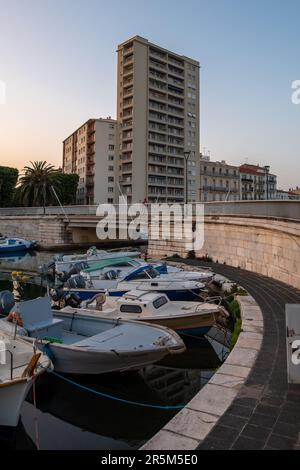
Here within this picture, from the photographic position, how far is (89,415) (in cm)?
747

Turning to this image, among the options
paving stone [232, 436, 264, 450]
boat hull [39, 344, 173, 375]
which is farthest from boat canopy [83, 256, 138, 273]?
paving stone [232, 436, 264, 450]

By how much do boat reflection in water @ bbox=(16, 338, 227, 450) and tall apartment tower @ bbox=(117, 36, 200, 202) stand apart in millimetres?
66006

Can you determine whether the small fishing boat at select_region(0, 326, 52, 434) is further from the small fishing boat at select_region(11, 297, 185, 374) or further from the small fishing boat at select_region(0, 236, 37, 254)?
the small fishing boat at select_region(0, 236, 37, 254)

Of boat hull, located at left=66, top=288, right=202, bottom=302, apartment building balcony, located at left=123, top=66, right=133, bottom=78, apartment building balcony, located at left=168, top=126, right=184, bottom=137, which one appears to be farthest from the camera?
apartment building balcony, located at left=168, top=126, right=184, bottom=137

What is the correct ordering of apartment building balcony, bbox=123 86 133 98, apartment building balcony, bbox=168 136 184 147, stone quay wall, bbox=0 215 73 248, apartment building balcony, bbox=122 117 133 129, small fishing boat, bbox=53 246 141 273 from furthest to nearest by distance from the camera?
apartment building balcony, bbox=168 136 184 147 < apartment building balcony, bbox=123 86 133 98 < apartment building balcony, bbox=122 117 133 129 < stone quay wall, bbox=0 215 73 248 < small fishing boat, bbox=53 246 141 273

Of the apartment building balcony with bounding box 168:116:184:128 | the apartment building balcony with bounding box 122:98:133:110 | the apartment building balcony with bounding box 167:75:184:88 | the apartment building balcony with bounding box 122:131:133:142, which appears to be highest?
the apartment building balcony with bounding box 167:75:184:88

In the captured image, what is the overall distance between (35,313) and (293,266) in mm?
9468

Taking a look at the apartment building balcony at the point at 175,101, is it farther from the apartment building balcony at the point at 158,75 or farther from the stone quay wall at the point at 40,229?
the stone quay wall at the point at 40,229

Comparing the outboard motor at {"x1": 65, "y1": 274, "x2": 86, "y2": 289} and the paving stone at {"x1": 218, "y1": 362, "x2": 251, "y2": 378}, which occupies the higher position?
the outboard motor at {"x1": 65, "y1": 274, "x2": 86, "y2": 289}

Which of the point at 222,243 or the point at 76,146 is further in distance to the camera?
the point at 76,146

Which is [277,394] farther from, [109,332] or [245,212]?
[245,212]

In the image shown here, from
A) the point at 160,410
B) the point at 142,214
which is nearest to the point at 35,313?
the point at 160,410

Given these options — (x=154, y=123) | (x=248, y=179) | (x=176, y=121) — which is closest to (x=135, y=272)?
(x=154, y=123)

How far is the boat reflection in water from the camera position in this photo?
21.7 feet
